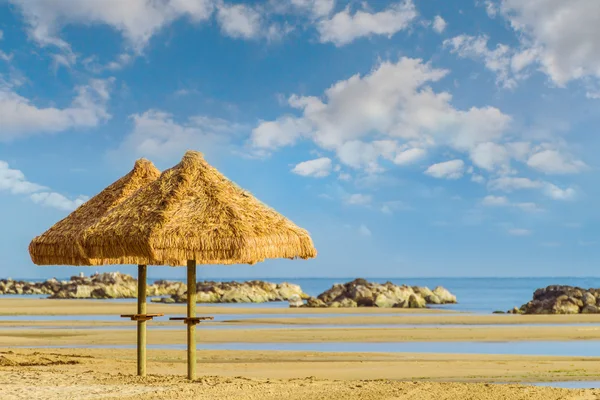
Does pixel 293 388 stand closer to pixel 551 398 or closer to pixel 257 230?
pixel 257 230

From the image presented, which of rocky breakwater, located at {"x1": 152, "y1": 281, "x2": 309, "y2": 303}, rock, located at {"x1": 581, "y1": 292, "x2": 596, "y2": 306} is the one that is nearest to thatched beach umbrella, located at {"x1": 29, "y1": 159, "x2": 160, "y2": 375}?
rock, located at {"x1": 581, "y1": 292, "x2": 596, "y2": 306}

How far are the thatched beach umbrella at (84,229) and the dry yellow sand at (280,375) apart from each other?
Answer: 1.58 m

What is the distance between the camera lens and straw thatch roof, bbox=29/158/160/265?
12852mm

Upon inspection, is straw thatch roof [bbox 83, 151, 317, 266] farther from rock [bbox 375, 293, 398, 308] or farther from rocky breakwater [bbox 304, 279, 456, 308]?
rock [bbox 375, 293, 398, 308]

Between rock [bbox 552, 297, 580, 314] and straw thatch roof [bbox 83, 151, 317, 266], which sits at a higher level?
straw thatch roof [bbox 83, 151, 317, 266]

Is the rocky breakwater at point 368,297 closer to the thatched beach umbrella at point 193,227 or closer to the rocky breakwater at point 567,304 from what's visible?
the rocky breakwater at point 567,304

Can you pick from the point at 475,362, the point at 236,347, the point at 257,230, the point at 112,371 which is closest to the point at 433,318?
the point at 236,347

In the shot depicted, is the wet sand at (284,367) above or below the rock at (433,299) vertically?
below

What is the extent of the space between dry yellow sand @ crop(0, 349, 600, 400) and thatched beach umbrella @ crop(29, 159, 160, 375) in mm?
1579

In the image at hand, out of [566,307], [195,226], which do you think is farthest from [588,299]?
[195,226]

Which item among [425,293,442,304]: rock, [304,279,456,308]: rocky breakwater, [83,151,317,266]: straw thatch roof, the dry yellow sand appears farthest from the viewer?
[425,293,442,304]: rock

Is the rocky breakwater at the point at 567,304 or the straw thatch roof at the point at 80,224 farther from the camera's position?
the rocky breakwater at the point at 567,304

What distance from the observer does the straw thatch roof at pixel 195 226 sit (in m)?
11.9

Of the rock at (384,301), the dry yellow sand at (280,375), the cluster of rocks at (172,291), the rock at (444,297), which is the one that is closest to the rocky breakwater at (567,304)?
the rock at (384,301)
